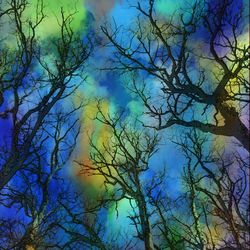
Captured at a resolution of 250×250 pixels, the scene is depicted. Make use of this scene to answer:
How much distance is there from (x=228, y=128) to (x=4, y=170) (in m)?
6.74

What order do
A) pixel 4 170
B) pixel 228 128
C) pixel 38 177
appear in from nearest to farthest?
pixel 228 128, pixel 4 170, pixel 38 177

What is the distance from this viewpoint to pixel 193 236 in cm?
1568

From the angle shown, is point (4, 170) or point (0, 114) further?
point (0, 114)

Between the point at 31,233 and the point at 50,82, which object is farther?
the point at 31,233

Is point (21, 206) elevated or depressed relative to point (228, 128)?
elevated

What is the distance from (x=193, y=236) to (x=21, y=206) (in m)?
7.86

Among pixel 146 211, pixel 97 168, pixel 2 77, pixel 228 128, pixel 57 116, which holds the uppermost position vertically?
pixel 57 116

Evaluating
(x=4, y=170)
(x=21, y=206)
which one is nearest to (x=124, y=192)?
(x=21, y=206)

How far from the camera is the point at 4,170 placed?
13.4m

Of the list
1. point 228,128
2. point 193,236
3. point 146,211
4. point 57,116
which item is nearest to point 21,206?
point 57,116

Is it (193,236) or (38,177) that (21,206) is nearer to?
(38,177)

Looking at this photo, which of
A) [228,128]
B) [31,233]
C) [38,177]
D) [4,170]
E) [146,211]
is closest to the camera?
[228,128]

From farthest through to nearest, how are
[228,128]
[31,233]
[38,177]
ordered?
1. [38,177]
2. [31,233]
3. [228,128]

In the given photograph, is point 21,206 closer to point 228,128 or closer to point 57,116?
point 57,116
